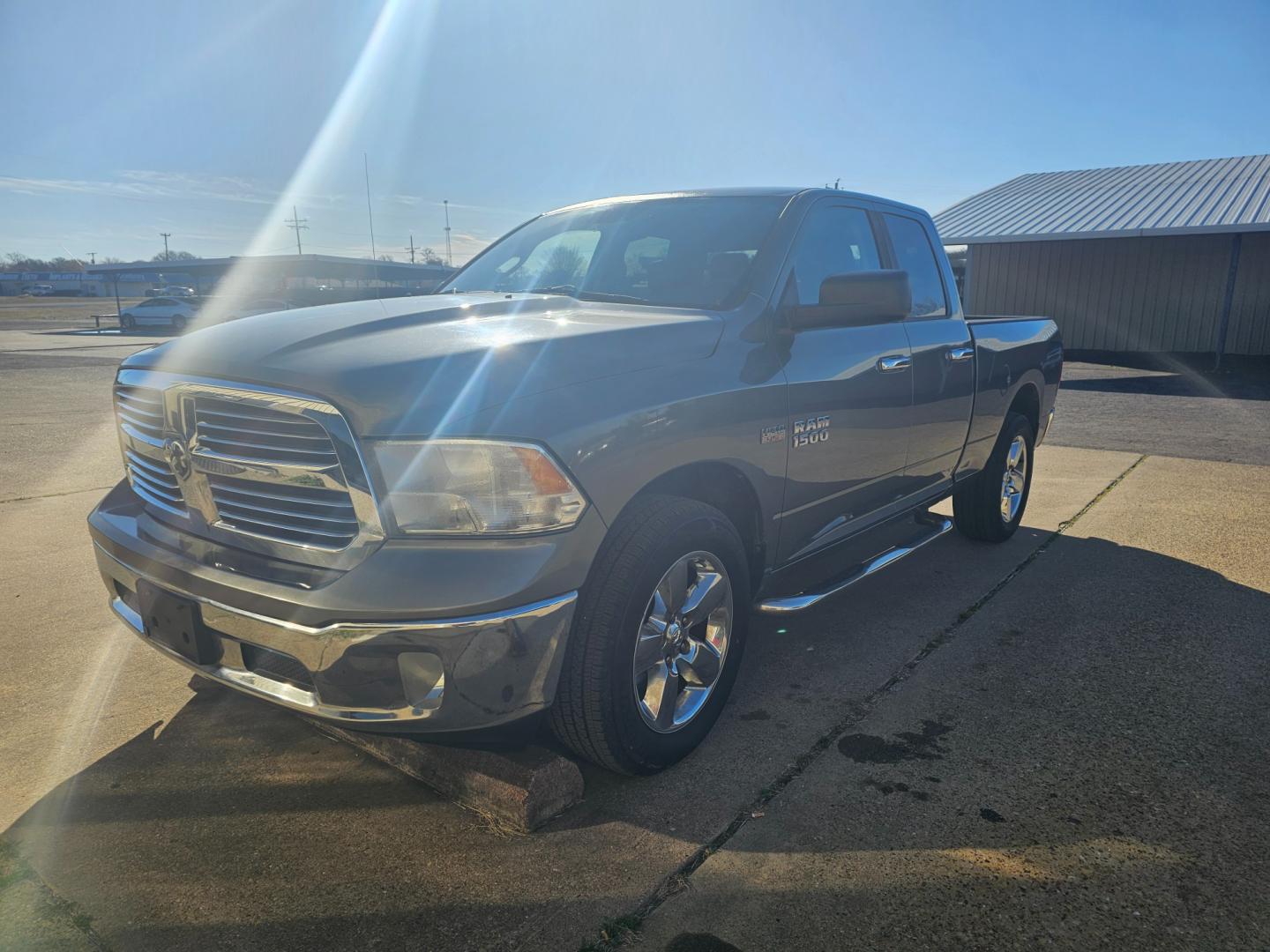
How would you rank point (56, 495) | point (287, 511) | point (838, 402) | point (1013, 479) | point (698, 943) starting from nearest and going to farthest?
point (698, 943)
point (287, 511)
point (838, 402)
point (1013, 479)
point (56, 495)

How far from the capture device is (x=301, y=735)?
303cm

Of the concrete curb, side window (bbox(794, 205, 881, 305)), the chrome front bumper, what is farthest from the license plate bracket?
side window (bbox(794, 205, 881, 305))

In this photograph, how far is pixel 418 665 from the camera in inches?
85.1

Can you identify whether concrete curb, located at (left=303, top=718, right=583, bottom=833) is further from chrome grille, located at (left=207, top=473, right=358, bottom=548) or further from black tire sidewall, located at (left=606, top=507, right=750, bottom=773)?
chrome grille, located at (left=207, top=473, right=358, bottom=548)

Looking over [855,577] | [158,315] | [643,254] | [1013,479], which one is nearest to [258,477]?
[643,254]

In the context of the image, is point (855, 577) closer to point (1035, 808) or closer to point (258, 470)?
point (1035, 808)

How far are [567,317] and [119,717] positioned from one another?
2.15 meters

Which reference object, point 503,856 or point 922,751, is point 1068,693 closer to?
point 922,751

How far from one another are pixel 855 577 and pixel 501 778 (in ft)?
5.58

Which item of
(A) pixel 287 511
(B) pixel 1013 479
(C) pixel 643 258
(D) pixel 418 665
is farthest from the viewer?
(B) pixel 1013 479

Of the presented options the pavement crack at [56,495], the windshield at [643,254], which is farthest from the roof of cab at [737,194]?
the pavement crack at [56,495]

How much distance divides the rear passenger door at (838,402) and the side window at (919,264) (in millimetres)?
309

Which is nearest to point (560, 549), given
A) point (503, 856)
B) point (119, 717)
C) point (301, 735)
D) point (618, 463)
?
point (618, 463)

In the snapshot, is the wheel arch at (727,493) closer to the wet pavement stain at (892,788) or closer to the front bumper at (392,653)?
the front bumper at (392,653)
